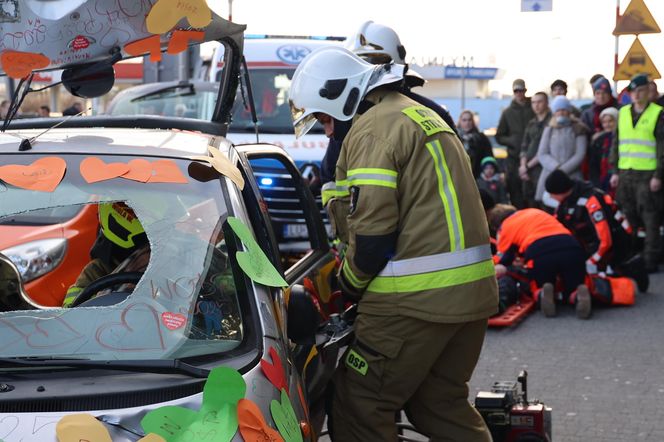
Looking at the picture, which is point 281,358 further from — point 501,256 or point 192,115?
point 192,115

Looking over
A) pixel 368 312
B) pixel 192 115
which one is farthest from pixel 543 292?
pixel 368 312

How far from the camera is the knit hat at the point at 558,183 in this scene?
31.8 feet

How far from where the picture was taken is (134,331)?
3383mm

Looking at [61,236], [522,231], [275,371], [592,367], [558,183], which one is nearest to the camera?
[275,371]

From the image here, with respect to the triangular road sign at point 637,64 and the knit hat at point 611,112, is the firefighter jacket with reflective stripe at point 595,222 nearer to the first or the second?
the knit hat at point 611,112

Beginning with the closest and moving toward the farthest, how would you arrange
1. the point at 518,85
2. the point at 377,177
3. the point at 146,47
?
the point at 377,177, the point at 146,47, the point at 518,85

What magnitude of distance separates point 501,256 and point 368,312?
546cm

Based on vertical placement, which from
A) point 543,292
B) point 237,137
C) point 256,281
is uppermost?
point 256,281

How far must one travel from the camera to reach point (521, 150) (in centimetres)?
1363

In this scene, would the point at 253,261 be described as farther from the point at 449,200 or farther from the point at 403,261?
the point at 449,200

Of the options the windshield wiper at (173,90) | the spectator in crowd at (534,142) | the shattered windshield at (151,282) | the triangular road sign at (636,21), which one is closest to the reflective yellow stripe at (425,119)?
the shattered windshield at (151,282)

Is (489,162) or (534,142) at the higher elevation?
(534,142)

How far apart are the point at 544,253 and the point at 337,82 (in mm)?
5306

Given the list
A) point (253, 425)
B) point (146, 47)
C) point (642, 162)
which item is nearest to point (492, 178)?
point (642, 162)
